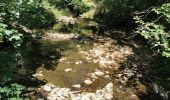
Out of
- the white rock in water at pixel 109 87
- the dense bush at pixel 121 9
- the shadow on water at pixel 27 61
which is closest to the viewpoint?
the shadow on water at pixel 27 61

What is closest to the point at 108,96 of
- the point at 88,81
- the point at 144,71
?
the point at 88,81

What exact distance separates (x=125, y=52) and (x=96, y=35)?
293 centimetres

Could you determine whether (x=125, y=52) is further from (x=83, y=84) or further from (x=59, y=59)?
(x=83, y=84)

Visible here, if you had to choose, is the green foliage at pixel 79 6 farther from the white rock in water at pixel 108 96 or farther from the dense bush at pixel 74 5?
the white rock in water at pixel 108 96

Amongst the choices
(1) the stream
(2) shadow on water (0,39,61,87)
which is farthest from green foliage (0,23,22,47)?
(1) the stream

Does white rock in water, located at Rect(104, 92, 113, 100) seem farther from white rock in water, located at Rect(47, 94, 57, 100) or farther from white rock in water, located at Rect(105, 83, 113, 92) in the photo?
white rock in water, located at Rect(47, 94, 57, 100)

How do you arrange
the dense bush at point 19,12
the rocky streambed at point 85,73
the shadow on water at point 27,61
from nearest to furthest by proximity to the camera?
Result: 1. the shadow on water at point 27,61
2. the dense bush at point 19,12
3. the rocky streambed at point 85,73

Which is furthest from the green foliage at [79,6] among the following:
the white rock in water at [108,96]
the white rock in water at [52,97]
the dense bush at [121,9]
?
the white rock in water at [52,97]

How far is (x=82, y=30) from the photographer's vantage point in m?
16.8

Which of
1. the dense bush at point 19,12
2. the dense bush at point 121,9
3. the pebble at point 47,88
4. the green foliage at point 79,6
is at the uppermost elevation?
the green foliage at point 79,6

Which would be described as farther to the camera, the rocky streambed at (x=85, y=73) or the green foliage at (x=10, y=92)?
the rocky streambed at (x=85, y=73)

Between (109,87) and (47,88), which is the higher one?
(47,88)

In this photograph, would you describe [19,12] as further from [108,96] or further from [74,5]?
[74,5]

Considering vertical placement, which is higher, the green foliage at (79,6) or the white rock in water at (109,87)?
the green foliage at (79,6)
